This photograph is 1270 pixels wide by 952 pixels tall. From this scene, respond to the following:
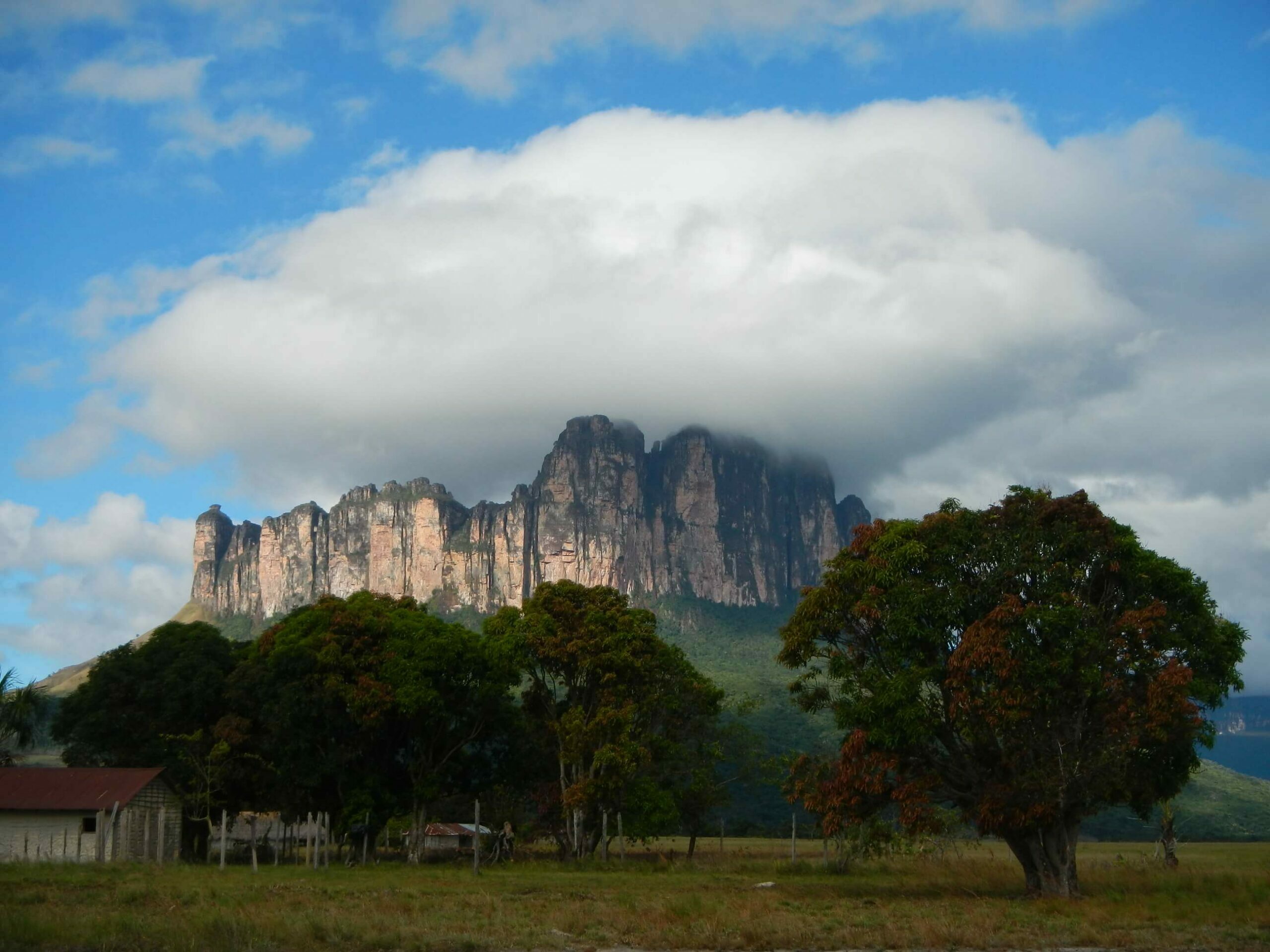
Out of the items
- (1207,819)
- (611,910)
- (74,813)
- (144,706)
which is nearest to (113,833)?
(74,813)

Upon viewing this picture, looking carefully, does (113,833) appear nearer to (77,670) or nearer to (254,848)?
(254,848)

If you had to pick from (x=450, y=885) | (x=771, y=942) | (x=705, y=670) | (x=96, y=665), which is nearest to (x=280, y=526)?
(x=705, y=670)

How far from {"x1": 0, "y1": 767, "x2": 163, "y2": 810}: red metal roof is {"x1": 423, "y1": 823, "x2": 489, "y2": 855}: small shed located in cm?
2791

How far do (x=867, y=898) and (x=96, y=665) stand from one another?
29.4 meters

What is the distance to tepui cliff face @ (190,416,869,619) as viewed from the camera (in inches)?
6639

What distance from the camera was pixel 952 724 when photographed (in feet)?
79.4

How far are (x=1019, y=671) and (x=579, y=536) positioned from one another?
146 meters

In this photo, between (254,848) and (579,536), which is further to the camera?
(579,536)

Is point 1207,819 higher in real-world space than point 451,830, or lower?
lower

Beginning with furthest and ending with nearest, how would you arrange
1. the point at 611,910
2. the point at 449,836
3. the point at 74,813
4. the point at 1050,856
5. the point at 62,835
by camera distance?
the point at 449,836
the point at 74,813
the point at 62,835
the point at 1050,856
the point at 611,910

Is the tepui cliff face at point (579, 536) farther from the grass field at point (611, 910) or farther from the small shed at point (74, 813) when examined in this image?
the grass field at point (611, 910)

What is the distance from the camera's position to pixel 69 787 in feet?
111

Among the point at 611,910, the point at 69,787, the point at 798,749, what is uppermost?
the point at 69,787

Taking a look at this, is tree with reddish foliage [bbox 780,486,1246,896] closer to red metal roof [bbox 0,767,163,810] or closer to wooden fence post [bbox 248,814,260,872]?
wooden fence post [bbox 248,814,260,872]
